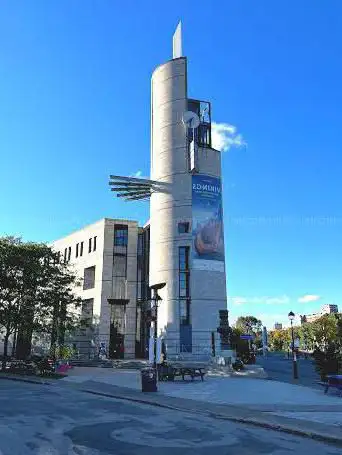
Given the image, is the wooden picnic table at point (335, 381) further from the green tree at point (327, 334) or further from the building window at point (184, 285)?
the building window at point (184, 285)

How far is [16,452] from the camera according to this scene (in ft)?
28.6

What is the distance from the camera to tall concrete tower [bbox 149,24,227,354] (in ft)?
150

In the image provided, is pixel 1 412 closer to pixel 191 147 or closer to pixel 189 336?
pixel 189 336

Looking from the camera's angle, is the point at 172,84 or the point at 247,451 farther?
the point at 172,84

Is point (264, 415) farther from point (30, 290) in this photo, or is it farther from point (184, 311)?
point (184, 311)

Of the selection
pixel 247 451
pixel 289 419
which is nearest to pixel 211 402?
pixel 289 419

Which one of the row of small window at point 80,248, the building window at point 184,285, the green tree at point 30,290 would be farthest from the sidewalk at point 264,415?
the row of small window at point 80,248

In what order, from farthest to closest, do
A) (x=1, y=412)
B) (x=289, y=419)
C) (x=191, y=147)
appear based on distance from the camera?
(x=191, y=147)
(x=1, y=412)
(x=289, y=419)

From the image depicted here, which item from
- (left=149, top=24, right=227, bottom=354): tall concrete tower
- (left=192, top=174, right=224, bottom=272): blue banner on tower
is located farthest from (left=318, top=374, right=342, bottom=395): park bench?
(left=192, top=174, right=224, bottom=272): blue banner on tower

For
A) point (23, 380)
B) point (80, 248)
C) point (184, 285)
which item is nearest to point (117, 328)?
point (184, 285)

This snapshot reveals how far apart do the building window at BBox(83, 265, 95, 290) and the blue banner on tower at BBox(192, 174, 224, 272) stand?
1742cm

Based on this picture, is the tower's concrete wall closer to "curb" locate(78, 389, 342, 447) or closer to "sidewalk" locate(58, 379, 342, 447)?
"sidewalk" locate(58, 379, 342, 447)

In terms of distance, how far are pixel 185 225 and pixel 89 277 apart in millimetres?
17859

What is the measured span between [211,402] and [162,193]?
3383 centimetres
